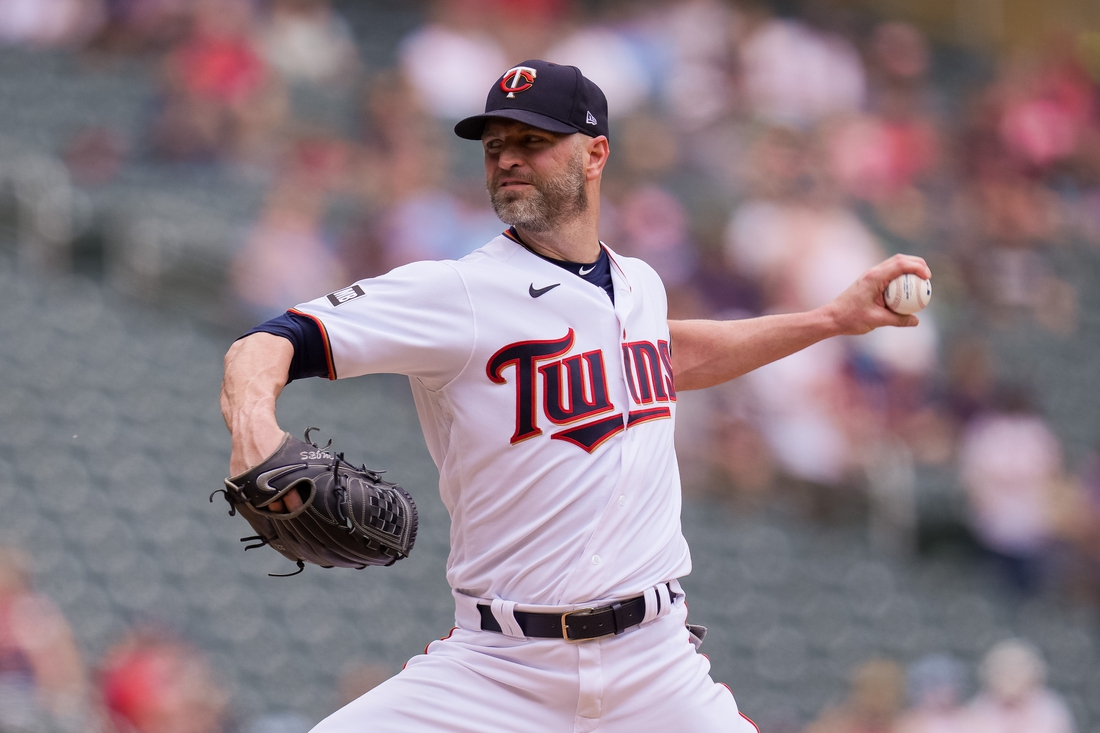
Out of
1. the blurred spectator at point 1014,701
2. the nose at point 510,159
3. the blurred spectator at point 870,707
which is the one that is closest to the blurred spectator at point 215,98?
the blurred spectator at point 870,707

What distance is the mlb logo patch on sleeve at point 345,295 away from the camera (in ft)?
8.25

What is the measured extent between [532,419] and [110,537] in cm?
444

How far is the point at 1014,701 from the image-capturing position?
6797mm

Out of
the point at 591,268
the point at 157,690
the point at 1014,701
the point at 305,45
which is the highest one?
the point at 305,45

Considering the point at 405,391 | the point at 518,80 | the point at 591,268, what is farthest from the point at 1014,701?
the point at 518,80

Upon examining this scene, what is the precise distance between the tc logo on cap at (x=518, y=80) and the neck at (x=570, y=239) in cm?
30

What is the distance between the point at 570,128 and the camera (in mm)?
2861

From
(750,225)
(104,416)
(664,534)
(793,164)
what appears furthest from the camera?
(793,164)

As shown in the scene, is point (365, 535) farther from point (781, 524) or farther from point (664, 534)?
point (781, 524)

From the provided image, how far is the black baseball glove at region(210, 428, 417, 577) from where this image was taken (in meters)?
2.14

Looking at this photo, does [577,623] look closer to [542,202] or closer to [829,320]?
[542,202]

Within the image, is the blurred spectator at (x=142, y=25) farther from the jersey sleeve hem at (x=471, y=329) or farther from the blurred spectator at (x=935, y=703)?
the jersey sleeve hem at (x=471, y=329)

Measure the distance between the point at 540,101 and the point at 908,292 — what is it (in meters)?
1.01

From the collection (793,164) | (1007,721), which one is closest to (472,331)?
(1007,721)
